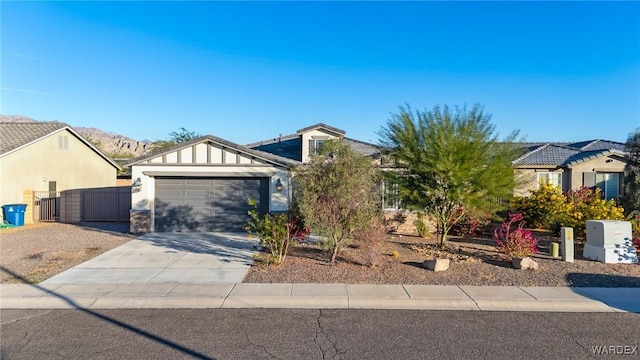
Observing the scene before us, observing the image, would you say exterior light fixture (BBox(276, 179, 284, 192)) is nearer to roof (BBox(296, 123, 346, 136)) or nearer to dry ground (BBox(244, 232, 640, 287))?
dry ground (BBox(244, 232, 640, 287))

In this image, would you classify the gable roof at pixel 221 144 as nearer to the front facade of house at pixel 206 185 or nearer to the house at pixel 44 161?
the front facade of house at pixel 206 185

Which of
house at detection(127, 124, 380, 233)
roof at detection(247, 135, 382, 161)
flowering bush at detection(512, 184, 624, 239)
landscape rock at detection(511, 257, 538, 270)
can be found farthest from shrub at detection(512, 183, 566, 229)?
house at detection(127, 124, 380, 233)

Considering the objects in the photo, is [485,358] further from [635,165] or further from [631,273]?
[635,165]

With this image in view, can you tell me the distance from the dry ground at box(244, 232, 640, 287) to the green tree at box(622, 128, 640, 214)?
3490mm

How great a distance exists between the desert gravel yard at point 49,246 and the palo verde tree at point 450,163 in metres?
9.68

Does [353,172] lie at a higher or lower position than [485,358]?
higher

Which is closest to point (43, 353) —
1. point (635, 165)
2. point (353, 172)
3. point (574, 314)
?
point (353, 172)

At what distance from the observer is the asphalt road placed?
16.2 feet

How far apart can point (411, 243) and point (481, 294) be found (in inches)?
232

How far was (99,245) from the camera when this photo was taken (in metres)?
12.3

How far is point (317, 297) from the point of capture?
7039mm

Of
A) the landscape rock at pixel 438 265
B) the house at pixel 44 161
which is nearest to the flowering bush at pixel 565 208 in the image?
the landscape rock at pixel 438 265

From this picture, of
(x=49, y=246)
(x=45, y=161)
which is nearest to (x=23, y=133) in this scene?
(x=45, y=161)

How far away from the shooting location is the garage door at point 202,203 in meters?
15.3
